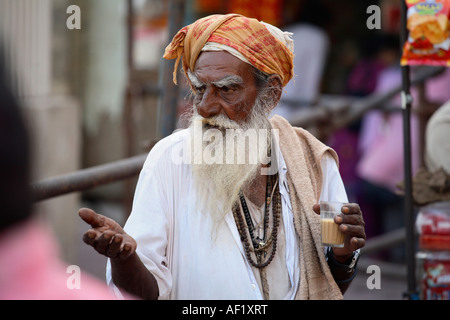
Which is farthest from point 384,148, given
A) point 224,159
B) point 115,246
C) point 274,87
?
point 115,246

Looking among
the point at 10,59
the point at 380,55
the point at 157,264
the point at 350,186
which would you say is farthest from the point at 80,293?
the point at 380,55

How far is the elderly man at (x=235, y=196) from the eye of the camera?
2818 millimetres

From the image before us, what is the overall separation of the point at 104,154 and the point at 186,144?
5928mm

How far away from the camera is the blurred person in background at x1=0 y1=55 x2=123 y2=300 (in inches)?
42.2

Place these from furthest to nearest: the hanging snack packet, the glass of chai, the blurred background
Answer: the blurred background, the hanging snack packet, the glass of chai

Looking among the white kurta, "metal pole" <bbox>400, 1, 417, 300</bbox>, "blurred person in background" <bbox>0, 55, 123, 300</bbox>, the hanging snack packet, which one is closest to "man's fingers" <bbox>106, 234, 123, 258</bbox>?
the white kurta

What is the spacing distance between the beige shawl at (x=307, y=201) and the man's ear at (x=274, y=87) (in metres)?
0.10

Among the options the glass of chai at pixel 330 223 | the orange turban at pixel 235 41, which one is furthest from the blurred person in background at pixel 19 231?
the orange turban at pixel 235 41

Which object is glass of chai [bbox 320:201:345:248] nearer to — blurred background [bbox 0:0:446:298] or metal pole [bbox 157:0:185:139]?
metal pole [bbox 157:0:185:139]

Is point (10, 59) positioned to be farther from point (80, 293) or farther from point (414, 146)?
point (414, 146)

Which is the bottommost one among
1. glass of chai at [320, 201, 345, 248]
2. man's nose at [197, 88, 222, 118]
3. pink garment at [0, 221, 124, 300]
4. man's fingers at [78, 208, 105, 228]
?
glass of chai at [320, 201, 345, 248]

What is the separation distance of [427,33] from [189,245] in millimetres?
1673

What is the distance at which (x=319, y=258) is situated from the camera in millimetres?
2938

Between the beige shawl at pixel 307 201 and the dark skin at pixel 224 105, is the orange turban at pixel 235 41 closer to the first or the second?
the dark skin at pixel 224 105
